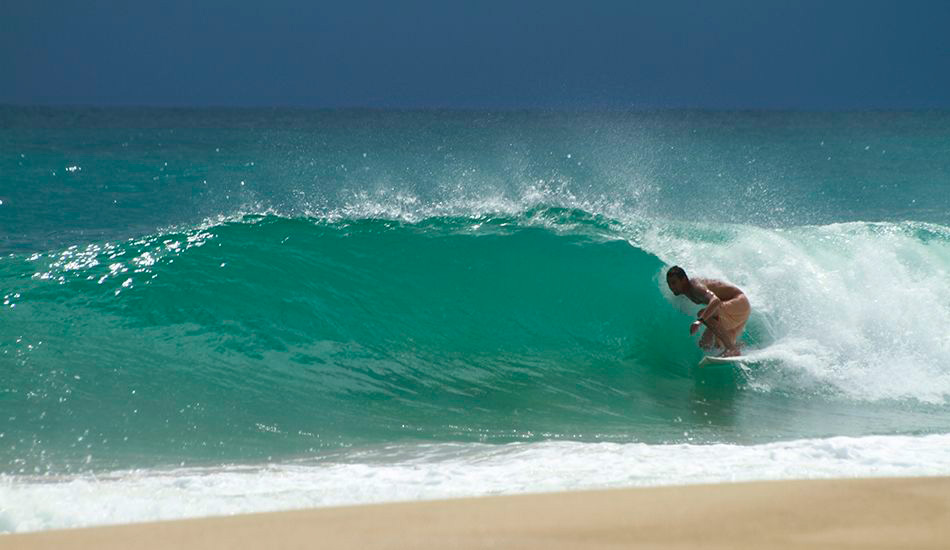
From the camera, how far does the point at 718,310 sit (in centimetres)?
611

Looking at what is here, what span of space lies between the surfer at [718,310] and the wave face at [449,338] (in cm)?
26

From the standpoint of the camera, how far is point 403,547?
284cm

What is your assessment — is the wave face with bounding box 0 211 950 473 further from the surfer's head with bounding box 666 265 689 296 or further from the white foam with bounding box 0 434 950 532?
the surfer's head with bounding box 666 265 689 296

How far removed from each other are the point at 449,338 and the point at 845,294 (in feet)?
10.3

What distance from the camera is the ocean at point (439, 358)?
3.92m

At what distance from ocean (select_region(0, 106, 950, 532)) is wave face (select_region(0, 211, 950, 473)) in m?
0.02

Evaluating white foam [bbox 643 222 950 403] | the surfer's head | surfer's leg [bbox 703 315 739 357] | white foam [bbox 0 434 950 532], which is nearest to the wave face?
white foam [bbox 643 222 950 403]

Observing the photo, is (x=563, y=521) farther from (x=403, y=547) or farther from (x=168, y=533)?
(x=168, y=533)

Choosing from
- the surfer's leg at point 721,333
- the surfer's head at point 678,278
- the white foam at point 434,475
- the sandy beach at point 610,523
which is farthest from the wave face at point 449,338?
the sandy beach at point 610,523

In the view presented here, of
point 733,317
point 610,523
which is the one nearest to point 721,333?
point 733,317

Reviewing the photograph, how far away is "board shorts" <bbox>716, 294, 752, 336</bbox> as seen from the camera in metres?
6.14

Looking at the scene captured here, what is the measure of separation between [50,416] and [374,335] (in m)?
2.35

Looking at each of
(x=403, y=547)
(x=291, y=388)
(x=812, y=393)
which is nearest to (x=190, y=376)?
(x=291, y=388)

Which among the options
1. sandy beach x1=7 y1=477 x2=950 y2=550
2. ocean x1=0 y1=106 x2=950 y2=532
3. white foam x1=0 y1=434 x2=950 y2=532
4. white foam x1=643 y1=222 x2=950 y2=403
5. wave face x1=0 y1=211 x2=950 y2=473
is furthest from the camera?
white foam x1=643 y1=222 x2=950 y2=403
